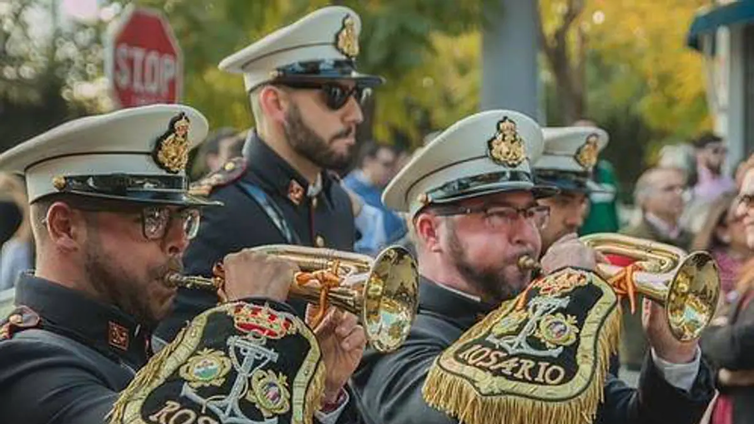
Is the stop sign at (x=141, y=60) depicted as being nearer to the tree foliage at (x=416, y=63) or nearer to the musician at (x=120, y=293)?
the tree foliage at (x=416, y=63)

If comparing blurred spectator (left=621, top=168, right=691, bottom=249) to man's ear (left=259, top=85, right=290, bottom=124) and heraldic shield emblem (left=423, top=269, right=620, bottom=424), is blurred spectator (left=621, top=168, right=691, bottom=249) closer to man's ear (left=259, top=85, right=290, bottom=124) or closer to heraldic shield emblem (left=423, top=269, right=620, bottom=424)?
man's ear (left=259, top=85, right=290, bottom=124)

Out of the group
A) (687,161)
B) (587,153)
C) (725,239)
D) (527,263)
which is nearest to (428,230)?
(527,263)

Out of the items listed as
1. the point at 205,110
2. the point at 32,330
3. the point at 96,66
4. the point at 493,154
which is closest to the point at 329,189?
the point at 493,154

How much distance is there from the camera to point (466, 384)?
142 inches

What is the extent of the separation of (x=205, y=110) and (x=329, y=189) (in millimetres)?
8003

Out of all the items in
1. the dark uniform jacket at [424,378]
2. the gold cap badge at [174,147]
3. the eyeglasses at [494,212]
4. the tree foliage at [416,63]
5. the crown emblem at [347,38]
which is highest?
the gold cap badge at [174,147]

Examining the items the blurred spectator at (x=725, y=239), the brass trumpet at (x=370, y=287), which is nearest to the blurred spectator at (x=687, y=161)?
the blurred spectator at (x=725, y=239)

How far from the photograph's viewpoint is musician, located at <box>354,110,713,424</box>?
4.02 m

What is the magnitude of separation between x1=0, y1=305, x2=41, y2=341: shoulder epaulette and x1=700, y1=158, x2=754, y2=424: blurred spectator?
8.85 ft

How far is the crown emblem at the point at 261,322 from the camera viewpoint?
3049 millimetres

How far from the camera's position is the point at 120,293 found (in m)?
3.38

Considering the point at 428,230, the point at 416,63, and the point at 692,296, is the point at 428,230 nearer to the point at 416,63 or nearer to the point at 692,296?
the point at 692,296

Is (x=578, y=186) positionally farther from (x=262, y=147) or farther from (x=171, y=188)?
(x=171, y=188)

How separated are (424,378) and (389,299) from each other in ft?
1.41
